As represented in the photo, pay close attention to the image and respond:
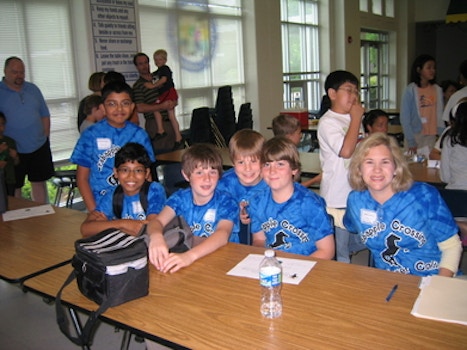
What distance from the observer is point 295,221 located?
6.98 ft

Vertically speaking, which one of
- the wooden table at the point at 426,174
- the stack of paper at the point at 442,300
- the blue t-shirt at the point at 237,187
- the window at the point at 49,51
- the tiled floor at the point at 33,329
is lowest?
the tiled floor at the point at 33,329

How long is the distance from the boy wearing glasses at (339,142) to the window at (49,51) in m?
3.77

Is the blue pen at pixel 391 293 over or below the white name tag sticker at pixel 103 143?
below

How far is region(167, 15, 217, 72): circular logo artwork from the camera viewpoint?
A: 285 inches

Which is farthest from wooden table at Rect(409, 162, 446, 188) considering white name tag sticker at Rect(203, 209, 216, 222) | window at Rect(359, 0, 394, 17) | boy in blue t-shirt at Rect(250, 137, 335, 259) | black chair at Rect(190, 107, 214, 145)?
window at Rect(359, 0, 394, 17)

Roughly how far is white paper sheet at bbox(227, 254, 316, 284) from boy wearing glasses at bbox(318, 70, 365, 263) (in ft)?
3.26

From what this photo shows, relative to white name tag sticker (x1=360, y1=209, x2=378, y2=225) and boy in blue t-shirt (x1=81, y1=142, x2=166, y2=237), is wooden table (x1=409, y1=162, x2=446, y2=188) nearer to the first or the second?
white name tag sticker (x1=360, y1=209, x2=378, y2=225)

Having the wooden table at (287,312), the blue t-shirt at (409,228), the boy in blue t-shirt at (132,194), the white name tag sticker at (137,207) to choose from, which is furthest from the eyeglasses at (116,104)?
the blue t-shirt at (409,228)

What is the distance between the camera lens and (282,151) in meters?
2.20

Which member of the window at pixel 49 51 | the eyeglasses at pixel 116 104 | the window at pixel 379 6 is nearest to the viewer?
the eyeglasses at pixel 116 104

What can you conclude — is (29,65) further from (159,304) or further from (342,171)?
(159,304)

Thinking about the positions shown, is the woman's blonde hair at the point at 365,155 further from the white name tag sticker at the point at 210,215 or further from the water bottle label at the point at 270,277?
the water bottle label at the point at 270,277

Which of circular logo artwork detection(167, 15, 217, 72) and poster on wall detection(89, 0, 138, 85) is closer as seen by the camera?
poster on wall detection(89, 0, 138, 85)

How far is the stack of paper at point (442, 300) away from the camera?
1.32 meters
